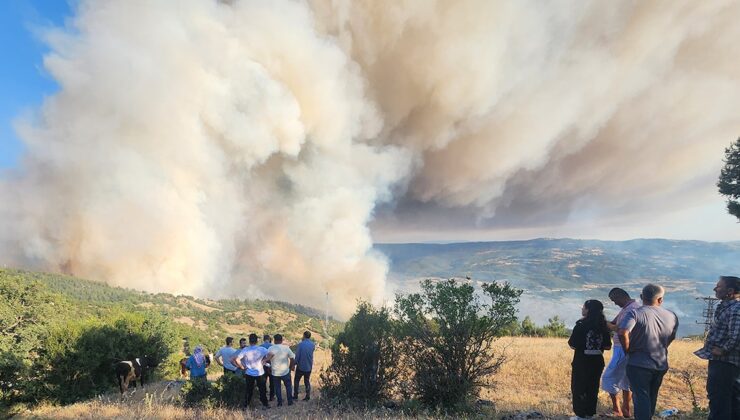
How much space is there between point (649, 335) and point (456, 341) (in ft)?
10.3

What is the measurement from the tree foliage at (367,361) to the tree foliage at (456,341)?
20.6 inches

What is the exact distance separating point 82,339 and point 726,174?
28.5 metres

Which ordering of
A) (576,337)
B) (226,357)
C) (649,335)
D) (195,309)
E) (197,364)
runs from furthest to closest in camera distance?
(195,309) < (226,357) < (197,364) < (576,337) < (649,335)

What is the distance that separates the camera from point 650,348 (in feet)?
16.4

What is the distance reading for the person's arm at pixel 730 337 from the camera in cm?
448

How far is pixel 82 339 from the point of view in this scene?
17.3 metres

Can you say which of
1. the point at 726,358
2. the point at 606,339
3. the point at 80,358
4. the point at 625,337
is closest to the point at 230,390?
the point at 606,339

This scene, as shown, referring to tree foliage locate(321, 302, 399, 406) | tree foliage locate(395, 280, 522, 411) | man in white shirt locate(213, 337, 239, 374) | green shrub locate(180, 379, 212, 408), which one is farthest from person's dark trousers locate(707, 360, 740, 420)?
man in white shirt locate(213, 337, 239, 374)

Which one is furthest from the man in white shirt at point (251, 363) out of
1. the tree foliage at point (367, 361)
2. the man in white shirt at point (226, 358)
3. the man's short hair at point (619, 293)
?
the man's short hair at point (619, 293)

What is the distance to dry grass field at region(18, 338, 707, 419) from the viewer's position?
716 centimetres

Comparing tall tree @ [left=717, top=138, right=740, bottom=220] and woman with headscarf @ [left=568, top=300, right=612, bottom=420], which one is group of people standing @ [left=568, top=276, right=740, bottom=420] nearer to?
woman with headscarf @ [left=568, top=300, right=612, bottom=420]

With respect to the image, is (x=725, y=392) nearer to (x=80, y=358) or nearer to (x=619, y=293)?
(x=619, y=293)

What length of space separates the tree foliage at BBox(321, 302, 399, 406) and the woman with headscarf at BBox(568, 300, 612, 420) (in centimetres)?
327

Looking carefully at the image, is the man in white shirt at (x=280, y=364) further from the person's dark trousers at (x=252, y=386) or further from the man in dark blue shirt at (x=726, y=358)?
the man in dark blue shirt at (x=726, y=358)
